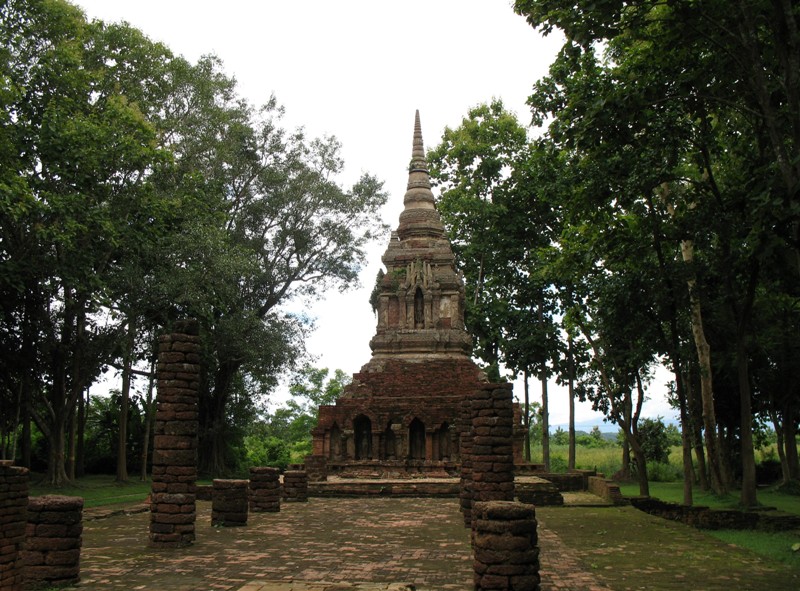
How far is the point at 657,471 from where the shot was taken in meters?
32.0

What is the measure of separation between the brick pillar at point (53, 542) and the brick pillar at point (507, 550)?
4.09 meters

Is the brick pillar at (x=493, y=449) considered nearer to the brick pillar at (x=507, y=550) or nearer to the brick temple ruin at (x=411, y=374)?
the brick pillar at (x=507, y=550)

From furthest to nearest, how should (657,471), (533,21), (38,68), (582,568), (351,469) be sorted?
(657,471), (351,469), (38,68), (533,21), (582,568)

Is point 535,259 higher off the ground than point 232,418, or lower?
higher

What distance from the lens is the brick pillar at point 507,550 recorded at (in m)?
7.29

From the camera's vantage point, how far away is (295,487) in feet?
55.8

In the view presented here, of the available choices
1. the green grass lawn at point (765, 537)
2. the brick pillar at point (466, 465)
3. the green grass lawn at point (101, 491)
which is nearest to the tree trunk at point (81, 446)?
the green grass lawn at point (101, 491)

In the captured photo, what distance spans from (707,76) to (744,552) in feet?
23.3

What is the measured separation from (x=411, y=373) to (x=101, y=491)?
9.81 metres

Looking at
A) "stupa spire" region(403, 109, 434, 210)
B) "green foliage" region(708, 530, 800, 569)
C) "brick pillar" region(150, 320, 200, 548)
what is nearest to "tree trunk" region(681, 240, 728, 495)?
"green foliage" region(708, 530, 800, 569)

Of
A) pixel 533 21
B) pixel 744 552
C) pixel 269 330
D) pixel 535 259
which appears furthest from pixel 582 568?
pixel 535 259

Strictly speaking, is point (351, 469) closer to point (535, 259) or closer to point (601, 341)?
point (601, 341)

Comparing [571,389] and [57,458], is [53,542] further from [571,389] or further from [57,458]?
[571,389]

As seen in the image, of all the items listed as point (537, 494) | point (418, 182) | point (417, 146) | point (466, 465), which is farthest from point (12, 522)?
point (417, 146)
